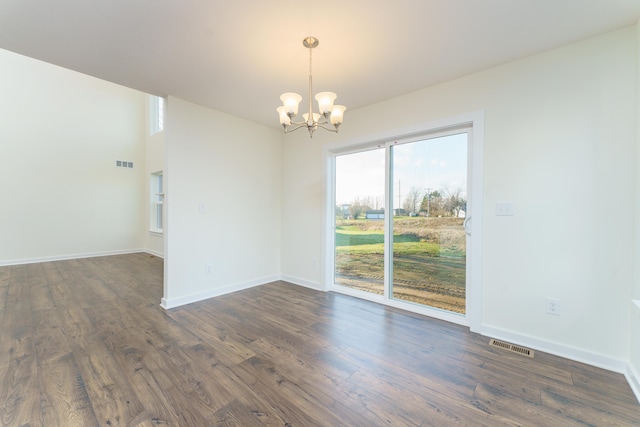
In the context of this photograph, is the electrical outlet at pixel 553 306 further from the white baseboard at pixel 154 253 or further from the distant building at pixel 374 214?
the white baseboard at pixel 154 253

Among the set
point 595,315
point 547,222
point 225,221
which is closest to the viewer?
point 595,315

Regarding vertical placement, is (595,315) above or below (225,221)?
below

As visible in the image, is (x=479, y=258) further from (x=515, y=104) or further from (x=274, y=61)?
(x=274, y=61)

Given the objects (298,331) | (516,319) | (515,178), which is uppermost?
(515,178)

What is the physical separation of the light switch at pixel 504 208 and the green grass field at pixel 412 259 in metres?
0.40

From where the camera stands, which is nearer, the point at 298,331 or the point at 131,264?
the point at 298,331

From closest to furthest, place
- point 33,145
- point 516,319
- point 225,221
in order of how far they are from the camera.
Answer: point 516,319
point 225,221
point 33,145

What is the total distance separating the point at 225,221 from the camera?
3.61 meters

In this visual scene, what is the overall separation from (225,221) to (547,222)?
3588 millimetres

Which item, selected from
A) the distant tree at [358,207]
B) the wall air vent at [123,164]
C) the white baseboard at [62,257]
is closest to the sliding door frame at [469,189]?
the distant tree at [358,207]

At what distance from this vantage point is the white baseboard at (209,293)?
304 cm

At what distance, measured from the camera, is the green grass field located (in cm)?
275

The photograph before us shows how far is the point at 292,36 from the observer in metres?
1.95

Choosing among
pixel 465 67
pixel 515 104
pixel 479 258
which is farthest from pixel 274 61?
pixel 479 258
